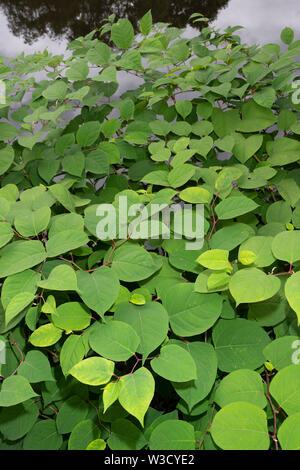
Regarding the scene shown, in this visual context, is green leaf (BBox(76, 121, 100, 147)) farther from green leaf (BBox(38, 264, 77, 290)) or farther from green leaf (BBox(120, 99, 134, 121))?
green leaf (BBox(38, 264, 77, 290))

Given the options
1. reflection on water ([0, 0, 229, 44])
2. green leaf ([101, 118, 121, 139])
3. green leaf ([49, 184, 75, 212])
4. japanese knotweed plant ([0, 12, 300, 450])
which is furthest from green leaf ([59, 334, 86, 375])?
reflection on water ([0, 0, 229, 44])

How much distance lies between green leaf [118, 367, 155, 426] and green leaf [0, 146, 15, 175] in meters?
0.52

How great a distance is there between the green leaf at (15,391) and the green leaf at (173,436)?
6.2 inches

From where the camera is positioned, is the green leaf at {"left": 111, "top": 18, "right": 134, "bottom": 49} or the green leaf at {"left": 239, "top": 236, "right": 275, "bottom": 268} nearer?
the green leaf at {"left": 239, "top": 236, "right": 275, "bottom": 268}

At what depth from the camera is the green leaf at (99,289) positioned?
17.0 inches

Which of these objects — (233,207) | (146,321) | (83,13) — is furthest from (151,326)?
(83,13)

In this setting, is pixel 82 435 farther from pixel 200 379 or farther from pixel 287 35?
pixel 287 35

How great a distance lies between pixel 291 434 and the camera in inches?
14.7

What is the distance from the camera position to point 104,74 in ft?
2.53

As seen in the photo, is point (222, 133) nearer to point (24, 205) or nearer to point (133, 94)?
point (133, 94)

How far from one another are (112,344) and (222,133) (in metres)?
0.59

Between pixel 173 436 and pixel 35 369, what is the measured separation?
20cm

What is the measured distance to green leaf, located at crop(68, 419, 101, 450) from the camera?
1.65 feet

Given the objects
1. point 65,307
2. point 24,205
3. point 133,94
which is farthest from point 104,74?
point 65,307
